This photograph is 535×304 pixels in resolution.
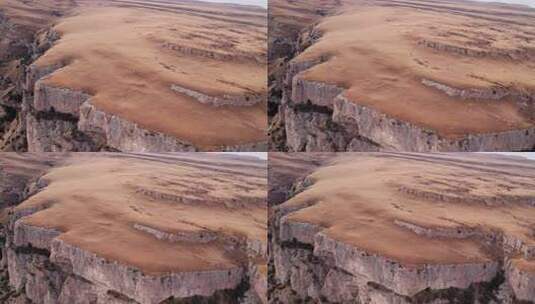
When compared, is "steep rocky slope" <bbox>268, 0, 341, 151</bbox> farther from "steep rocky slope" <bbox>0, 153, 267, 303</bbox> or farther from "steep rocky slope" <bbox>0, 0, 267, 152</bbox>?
"steep rocky slope" <bbox>0, 153, 267, 303</bbox>

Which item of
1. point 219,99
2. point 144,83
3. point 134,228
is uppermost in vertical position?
point 144,83

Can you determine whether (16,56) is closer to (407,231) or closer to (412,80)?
(412,80)

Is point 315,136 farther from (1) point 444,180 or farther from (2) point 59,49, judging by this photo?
(2) point 59,49

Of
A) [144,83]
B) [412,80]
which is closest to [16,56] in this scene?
[144,83]

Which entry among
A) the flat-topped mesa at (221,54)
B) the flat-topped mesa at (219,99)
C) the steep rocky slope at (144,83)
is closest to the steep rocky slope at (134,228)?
the steep rocky slope at (144,83)

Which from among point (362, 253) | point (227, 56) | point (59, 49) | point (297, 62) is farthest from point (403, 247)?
point (59, 49)

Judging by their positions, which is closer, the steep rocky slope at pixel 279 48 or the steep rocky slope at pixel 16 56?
the steep rocky slope at pixel 16 56

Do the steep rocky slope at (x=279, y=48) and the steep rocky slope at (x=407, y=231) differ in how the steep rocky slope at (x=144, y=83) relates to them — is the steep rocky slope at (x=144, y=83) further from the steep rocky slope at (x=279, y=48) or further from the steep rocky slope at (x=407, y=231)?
the steep rocky slope at (x=407, y=231)

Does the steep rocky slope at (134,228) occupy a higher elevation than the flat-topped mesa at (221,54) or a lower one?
lower

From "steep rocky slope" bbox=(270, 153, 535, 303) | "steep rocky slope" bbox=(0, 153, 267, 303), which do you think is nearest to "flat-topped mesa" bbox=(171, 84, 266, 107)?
"steep rocky slope" bbox=(0, 153, 267, 303)
